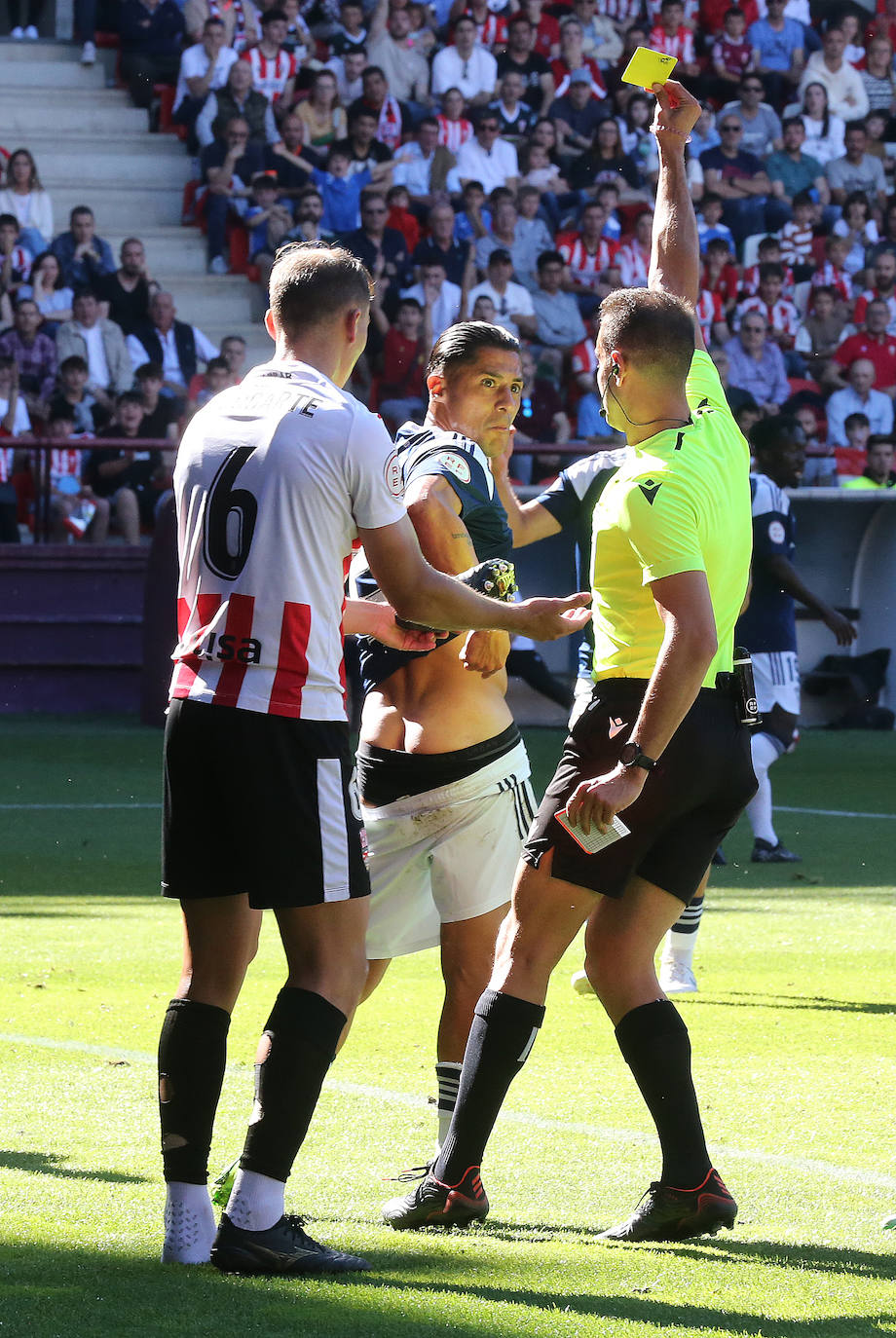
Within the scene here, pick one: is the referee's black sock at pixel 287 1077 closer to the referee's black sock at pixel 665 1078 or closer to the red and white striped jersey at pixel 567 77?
the referee's black sock at pixel 665 1078

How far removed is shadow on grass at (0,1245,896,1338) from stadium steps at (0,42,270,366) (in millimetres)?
17126

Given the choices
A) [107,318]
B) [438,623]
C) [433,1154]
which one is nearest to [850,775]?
[107,318]

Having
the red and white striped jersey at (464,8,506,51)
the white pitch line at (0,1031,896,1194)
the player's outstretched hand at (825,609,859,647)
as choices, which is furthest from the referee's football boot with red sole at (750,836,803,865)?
the red and white striped jersey at (464,8,506,51)

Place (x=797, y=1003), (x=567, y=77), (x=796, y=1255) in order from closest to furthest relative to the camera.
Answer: (x=796, y=1255)
(x=797, y=1003)
(x=567, y=77)

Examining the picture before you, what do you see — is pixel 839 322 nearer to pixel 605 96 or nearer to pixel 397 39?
pixel 605 96

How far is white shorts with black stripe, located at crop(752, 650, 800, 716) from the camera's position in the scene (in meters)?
9.92

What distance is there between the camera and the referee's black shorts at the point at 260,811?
3871 millimetres

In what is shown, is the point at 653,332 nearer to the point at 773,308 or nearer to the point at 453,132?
the point at 773,308

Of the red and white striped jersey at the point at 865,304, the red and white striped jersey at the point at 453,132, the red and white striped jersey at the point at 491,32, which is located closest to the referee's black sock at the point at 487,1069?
the red and white striped jersey at the point at 453,132

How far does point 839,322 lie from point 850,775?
854cm

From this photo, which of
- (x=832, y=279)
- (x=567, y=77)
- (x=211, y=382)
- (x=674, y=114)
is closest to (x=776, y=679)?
(x=674, y=114)

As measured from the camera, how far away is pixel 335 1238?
4164 mm

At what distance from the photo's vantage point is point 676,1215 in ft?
13.6

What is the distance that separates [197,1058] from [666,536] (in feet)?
4.65
